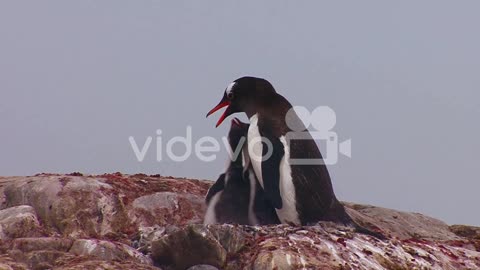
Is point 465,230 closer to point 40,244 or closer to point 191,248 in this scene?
point 191,248

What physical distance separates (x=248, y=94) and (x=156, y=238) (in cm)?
338

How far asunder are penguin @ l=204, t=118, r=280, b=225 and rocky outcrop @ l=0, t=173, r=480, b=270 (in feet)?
3.26

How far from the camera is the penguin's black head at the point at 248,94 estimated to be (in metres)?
11.9

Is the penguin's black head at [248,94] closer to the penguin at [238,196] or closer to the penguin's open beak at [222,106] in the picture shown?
the penguin's open beak at [222,106]

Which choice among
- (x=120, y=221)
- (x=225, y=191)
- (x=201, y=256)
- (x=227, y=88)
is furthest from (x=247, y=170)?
(x=120, y=221)

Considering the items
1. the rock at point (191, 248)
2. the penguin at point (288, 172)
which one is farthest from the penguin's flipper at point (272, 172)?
the rock at point (191, 248)

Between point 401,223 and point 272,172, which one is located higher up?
point 272,172

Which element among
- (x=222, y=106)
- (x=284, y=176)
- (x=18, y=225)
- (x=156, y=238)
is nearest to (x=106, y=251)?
(x=156, y=238)

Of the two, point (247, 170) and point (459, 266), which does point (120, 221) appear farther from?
point (459, 266)

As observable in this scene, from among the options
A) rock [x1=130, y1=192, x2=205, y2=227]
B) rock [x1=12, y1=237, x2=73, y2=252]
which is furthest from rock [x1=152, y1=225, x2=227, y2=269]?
rock [x1=130, y1=192, x2=205, y2=227]

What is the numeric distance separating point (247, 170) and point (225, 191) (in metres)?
0.52

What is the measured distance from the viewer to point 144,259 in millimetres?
9555

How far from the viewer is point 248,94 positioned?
11984mm

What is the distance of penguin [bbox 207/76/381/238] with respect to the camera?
36.3ft
